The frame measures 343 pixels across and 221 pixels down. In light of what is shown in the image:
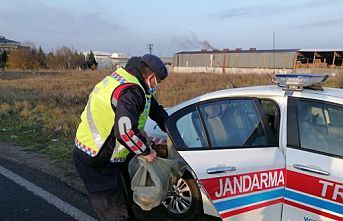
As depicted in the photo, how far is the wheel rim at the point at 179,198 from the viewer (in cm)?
334

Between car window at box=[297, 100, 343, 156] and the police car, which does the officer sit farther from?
car window at box=[297, 100, 343, 156]

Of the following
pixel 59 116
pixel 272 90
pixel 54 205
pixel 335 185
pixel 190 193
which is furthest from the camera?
pixel 59 116

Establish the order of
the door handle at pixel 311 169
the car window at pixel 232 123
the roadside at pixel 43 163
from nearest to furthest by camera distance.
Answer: the door handle at pixel 311 169 < the car window at pixel 232 123 < the roadside at pixel 43 163

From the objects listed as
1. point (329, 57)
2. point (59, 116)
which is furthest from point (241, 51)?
point (59, 116)

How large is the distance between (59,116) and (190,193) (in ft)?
22.2

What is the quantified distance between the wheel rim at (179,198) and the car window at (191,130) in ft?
1.69

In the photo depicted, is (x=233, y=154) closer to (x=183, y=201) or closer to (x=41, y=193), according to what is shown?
(x=183, y=201)

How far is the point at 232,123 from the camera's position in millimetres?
3010

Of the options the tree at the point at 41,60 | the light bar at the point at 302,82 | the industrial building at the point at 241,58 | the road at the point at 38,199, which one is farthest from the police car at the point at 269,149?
the tree at the point at 41,60

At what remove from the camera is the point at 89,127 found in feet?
8.00

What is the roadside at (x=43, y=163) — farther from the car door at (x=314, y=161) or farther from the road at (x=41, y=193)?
the car door at (x=314, y=161)

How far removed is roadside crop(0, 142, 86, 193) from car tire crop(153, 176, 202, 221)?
1337 millimetres

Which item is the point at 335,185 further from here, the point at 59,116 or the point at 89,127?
the point at 59,116

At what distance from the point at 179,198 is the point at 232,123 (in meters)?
1.01
